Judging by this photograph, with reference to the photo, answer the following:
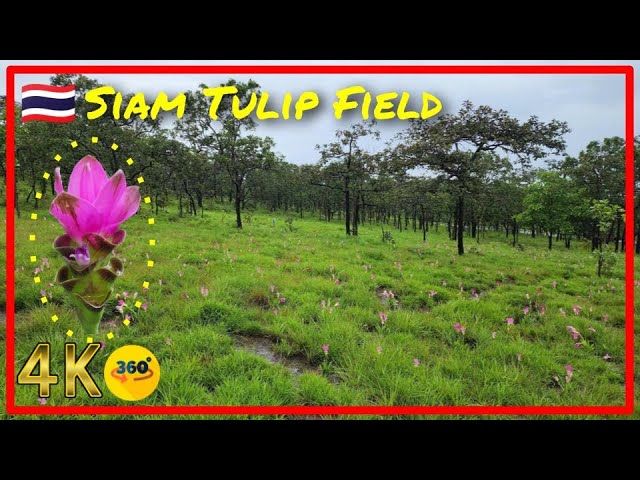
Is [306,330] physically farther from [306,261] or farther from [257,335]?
[306,261]

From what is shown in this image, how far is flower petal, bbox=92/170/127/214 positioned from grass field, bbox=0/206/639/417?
23 centimetres

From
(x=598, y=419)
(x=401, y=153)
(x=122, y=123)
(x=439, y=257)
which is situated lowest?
(x=598, y=419)

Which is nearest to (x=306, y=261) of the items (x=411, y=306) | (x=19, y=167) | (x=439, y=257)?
(x=411, y=306)

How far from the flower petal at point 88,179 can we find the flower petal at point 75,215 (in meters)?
0.07

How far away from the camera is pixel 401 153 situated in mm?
6969

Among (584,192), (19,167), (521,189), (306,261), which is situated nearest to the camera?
(19,167)

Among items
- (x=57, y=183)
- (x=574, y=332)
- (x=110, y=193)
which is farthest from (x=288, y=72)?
(x=574, y=332)

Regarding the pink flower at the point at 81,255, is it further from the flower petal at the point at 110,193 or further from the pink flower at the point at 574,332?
the pink flower at the point at 574,332

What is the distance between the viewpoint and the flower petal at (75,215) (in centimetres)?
141

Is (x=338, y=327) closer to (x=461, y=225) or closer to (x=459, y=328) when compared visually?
(x=459, y=328)

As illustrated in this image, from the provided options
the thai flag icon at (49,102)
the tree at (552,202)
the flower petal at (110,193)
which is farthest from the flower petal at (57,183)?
the tree at (552,202)

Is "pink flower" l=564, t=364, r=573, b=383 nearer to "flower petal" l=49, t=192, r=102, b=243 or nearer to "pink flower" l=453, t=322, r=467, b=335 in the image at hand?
"pink flower" l=453, t=322, r=467, b=335

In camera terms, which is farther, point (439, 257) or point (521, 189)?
point (439, 257)
